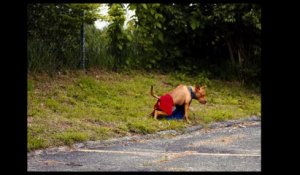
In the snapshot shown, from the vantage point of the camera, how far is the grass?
26.9ft

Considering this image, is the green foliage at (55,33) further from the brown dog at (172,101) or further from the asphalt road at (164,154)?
the asphalt road at (164,154)

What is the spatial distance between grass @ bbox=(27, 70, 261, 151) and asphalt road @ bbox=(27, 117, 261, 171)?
366 mm

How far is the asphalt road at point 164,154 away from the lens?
596 centimetres

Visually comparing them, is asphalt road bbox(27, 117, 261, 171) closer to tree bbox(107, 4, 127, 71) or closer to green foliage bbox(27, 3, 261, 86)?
green foliage bbox(27, 3, 261, 86)

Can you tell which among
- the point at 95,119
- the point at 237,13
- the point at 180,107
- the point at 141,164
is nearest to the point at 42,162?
the point at 141,164

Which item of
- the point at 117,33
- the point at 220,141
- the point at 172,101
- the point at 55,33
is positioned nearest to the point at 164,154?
the point at 220,141

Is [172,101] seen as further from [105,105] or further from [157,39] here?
[157,39]

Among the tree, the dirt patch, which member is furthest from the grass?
the dirt patch

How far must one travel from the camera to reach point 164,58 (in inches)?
609

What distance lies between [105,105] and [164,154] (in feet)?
13.4

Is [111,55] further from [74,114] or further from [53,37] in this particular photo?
[74,114]

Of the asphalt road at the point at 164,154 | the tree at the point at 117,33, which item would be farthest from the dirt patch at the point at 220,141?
the tree at the point at 117,33

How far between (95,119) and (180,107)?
1.83 metres

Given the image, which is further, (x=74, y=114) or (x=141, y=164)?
(x=74, y=114)
